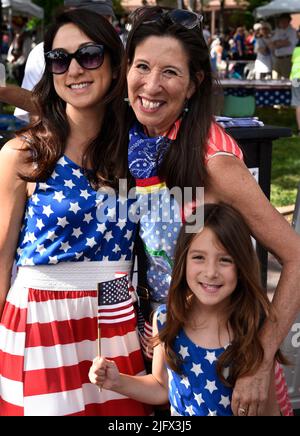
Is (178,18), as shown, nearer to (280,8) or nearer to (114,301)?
(114,301)

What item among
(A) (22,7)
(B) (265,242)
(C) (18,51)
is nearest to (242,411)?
(B) (265,242)

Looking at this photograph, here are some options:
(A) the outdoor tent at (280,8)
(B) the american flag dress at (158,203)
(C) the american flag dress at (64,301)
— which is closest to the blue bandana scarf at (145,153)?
(B) the american flag dress at (158,203)

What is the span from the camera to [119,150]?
7.32ft

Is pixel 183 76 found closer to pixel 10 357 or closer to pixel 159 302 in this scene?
pixel 159 302

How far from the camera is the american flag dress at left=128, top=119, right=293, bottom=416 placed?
2.07 metres

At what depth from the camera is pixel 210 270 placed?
2.01 meters

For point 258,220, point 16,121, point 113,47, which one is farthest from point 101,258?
point 16,121

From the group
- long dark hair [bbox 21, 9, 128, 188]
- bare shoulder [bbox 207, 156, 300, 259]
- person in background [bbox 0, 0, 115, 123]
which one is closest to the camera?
bare shoulder [bbox 207, 156, 300, 259]

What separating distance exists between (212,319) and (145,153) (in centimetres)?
50

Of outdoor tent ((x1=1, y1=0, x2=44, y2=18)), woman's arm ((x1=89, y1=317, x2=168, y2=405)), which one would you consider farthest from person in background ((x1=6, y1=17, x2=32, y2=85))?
woman's arm ((x1=89, y1=317, x2=168, y2=405))

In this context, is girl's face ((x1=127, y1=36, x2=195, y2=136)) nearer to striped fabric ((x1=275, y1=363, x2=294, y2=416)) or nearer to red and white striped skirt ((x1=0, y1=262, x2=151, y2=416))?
red and white striped skirt ((x1=0, y1=262, x2=151, y2=416))

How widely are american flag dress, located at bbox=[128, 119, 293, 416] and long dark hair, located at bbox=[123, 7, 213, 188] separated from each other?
3 cm

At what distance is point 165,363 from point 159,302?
188mm

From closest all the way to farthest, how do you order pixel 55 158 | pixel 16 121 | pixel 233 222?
pixel 233 222 < pixel 55 158 < pixel 16 121
